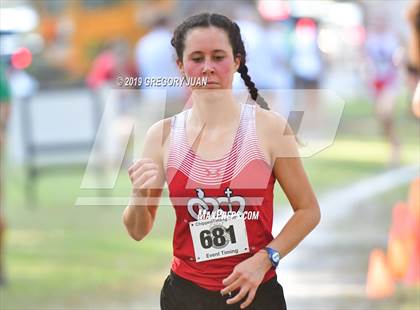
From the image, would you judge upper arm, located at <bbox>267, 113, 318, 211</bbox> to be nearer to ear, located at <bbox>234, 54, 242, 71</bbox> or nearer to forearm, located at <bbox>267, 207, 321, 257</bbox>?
forearm, located at <bbox>267, 207, 321, 257</bbox>

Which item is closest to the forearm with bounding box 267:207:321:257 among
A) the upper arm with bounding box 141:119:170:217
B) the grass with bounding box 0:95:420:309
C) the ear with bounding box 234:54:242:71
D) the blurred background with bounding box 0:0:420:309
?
the upper arm with bounding box 141:119:170:217

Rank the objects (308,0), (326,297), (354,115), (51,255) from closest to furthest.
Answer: (326,297) < (51,255) < (354,115) < (308,0)

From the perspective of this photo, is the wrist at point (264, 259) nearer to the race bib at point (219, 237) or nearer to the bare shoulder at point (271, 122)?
the race bib at point (219, 237)

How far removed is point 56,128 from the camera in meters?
15.4

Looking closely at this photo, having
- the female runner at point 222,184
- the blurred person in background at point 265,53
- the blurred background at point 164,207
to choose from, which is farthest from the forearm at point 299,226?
the blurred person in background at point 265,53

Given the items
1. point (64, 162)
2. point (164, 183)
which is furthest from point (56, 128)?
point (164, 183)

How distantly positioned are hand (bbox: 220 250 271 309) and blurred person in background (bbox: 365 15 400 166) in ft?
43.5

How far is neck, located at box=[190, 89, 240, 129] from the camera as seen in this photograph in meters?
4.15

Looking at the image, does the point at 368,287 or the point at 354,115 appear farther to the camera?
the point at 354,115

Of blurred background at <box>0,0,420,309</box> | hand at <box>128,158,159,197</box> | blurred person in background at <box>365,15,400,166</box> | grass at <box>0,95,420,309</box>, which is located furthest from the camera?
blurred person in background at <box>365,15,400,166</box>

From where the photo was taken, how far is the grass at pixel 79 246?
29.5 feet

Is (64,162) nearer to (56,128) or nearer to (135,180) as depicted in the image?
(56,128)

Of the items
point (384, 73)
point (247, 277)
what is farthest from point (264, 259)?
point (384, 73)

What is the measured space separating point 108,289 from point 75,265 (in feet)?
4.32
